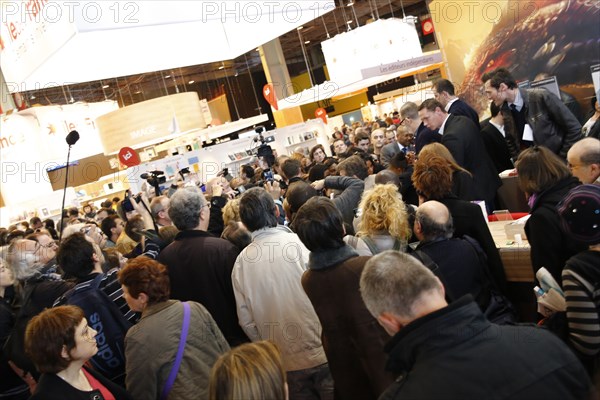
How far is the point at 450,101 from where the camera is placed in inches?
190

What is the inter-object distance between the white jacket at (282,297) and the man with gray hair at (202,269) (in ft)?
0.84

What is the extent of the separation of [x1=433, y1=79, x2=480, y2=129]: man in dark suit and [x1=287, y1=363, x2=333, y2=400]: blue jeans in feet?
9.59

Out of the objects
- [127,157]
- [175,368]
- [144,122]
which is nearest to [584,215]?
[175,368]

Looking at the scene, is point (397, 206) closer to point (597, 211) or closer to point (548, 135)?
point (597, 211)

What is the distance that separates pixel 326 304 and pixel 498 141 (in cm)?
371

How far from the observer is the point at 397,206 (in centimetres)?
284

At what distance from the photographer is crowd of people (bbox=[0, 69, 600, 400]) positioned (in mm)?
1366

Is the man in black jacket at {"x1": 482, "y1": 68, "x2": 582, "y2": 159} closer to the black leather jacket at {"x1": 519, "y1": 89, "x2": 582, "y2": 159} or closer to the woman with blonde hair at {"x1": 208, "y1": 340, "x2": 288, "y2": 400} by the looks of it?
the black leather jacket at {"x1": 519, "y1": 89, "x2": 582, "y2": 159}

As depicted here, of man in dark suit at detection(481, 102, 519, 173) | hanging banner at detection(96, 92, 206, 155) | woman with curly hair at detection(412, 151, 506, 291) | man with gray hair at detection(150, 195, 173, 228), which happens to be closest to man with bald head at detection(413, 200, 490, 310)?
woman with curly hair at detection(412, 151, 506, 291)

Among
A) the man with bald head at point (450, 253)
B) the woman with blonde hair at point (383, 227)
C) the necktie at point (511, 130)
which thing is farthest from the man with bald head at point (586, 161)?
the necktie at point (511, 130)

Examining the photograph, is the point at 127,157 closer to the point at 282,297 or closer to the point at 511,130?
the point at 511,130

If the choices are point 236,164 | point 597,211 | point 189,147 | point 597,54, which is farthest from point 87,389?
point 189,147

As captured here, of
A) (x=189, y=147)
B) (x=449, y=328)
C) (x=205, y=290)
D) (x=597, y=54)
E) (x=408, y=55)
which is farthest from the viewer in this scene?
(x=189, y=147)

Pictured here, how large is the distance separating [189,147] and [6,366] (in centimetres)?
1168
